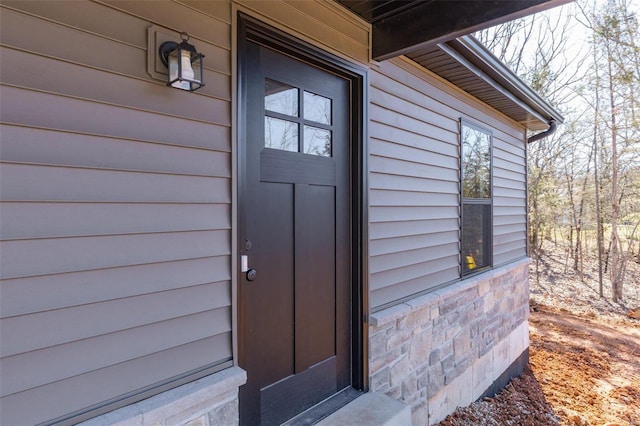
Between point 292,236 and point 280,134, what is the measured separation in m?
0.58

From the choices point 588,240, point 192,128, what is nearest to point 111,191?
point 192,128

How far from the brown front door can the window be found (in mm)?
1904

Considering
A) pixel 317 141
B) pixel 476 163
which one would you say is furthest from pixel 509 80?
pixel 317 141

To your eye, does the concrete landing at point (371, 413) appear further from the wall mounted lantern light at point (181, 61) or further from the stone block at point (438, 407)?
the wall mounted lantern light at point (181, 61)

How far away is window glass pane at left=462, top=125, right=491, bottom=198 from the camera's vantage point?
378 cm

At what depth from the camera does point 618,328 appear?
6.52 m

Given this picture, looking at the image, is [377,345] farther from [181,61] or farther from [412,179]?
[181,61]

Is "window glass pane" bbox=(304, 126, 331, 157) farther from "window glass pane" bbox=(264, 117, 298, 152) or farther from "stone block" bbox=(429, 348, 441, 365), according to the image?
"stone block" bbox=(429, 348, 441, 365)

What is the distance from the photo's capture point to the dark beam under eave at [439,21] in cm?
181

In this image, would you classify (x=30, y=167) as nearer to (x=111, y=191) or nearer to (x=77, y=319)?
(x=111, y=191)

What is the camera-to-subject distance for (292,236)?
2061 mm

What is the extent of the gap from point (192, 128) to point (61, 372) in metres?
1.03

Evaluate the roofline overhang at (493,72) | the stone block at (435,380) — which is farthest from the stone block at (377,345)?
the roofline overhang at (493,72)

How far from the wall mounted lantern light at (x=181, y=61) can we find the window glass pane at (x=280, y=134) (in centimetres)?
50
